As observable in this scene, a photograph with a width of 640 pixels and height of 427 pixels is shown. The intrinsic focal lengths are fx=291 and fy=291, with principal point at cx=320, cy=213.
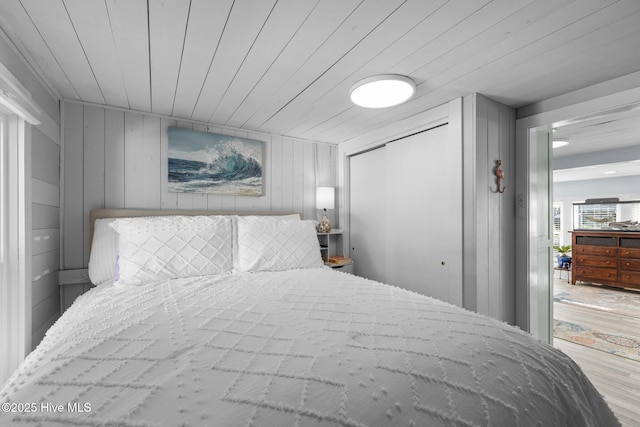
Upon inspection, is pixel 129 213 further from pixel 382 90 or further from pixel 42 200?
pixel 382 90

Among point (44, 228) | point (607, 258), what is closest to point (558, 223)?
point (607, 258)

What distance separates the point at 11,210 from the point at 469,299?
9.67 ft

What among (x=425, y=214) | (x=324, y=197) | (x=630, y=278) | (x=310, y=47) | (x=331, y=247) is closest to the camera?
(x=310, y=47)

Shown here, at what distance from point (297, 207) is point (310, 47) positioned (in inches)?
74.9

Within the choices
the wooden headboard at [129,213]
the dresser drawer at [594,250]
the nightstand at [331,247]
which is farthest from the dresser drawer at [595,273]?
the wooden headboard at [129,213]

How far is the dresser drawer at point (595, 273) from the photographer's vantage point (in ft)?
16.1

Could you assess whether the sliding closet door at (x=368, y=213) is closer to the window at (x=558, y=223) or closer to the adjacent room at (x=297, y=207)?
the adjacent room at (x=297, y=207)

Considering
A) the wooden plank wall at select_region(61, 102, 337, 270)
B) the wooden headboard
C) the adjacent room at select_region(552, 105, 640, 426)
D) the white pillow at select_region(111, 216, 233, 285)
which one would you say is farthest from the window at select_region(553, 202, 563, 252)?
the white pillow at select_region(111, 216, 233, 285)

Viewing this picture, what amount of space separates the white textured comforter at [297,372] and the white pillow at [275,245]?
3.00 feet

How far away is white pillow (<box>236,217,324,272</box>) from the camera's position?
2225 mm

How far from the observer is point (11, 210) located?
1607 mm

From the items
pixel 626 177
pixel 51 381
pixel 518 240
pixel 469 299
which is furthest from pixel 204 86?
pixel 626 177

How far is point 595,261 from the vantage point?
5.11 meters

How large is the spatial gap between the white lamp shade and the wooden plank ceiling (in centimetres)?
105
